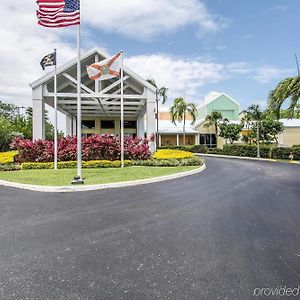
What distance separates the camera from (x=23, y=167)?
1527 centimetres

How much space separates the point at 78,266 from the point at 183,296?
1.58 meters

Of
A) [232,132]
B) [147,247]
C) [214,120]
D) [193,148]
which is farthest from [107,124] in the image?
[147,247]

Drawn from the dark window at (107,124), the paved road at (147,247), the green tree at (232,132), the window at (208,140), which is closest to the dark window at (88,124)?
the dark window at (107,124)

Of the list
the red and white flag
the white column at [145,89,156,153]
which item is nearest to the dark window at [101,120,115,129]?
the white column at [145,89,156,153]

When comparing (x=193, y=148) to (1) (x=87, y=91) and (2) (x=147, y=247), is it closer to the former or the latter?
(1) (x=87, y=91)

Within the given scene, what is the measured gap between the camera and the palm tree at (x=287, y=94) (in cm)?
1595

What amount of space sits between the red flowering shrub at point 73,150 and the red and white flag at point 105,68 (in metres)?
4.23

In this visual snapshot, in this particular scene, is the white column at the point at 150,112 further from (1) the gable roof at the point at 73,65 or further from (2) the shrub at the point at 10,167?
(2) the shrub at the point at 10,167

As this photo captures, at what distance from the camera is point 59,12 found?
10.8m

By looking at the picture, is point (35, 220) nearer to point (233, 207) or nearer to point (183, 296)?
point (183, 296)

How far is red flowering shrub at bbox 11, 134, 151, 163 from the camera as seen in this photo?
16.5 m

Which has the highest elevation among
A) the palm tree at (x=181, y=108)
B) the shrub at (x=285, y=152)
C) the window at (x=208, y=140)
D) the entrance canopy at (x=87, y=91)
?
the palm tree at (x=181, y=108)

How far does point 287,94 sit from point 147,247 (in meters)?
15.4

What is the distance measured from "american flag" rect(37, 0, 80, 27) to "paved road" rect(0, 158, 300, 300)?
731cm
